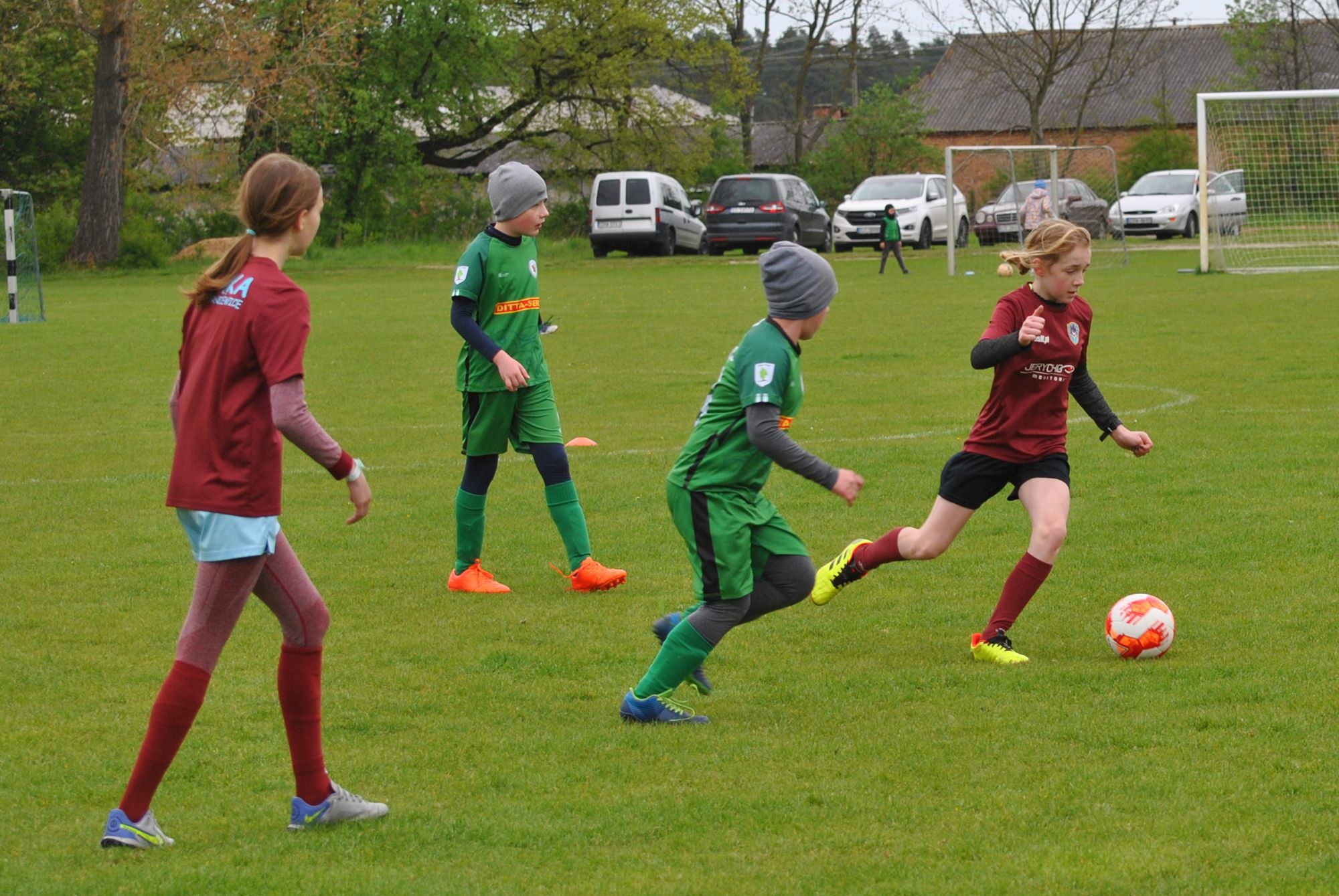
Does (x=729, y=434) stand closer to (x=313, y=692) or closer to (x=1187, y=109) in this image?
(x=313, y=692)

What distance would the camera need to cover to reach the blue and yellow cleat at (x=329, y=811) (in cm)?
405

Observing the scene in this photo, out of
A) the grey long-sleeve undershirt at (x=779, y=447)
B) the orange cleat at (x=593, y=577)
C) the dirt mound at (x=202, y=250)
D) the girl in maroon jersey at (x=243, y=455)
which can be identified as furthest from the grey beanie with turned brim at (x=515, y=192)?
the dirt mound at (x=202, y=250)

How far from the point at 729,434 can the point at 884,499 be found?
382 centimetres

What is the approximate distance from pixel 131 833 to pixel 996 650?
118 inches

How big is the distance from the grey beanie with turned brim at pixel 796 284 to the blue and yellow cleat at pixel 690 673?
109 cm

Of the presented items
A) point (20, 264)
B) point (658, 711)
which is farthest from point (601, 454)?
point (20, 264)

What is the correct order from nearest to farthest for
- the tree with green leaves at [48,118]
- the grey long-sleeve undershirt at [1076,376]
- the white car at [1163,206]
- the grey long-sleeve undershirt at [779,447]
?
the grey long-sleeve undershirt at [779,447] < the grey long-sleeve undershirt at [1076,376] < the white car at [1163,206] < the tree with green leaves at [48,118]

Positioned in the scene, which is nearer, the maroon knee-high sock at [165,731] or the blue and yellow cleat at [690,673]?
the maroon knee-high sock at [165,731]

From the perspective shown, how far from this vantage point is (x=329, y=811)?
13.3ft

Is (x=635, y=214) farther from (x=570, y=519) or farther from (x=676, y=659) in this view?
(x=676, y=659)

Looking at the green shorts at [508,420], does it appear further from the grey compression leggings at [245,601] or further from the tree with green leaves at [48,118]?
the tree with green leaves at [48,118]

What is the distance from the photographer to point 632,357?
16.3m

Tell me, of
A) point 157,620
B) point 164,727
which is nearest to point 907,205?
point 157,620

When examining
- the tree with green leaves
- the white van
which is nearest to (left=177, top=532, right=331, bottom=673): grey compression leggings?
the white van
